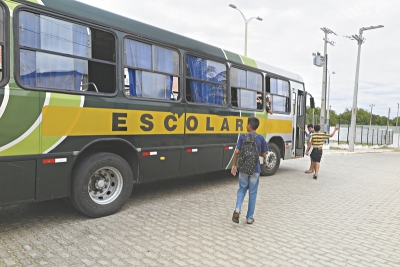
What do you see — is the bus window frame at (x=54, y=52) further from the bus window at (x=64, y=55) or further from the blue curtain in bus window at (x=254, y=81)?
the blue curtain in bus window at (x=254, y=81)

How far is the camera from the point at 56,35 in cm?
468

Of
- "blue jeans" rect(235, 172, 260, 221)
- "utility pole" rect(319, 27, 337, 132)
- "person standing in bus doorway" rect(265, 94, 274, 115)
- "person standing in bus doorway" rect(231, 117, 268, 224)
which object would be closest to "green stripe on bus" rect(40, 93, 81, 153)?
"person standing in bus doorway" rect(231, 117, 268, 224)

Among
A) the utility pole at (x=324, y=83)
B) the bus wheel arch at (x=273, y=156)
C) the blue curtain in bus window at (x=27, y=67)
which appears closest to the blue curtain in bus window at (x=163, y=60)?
the blue curtain in bus window at (x=27, y=67)

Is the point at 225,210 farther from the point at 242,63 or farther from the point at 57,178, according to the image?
the point at 242,63

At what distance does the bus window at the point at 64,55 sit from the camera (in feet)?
14.4

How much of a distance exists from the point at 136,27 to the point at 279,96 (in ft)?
17.7

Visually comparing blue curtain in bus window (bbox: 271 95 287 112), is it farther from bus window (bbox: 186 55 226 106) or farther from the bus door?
bus window (bbox: 186 55 226 106)

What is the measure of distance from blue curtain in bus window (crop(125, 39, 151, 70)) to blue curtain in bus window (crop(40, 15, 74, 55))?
978mm

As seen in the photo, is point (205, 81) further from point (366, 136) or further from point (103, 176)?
point (366, 136)

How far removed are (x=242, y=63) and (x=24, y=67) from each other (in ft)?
17.2

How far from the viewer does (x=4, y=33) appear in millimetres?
4148

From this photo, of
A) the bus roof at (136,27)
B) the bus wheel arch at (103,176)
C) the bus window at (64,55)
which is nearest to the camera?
the bus window at (64,55)

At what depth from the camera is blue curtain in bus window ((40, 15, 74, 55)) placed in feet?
14.9

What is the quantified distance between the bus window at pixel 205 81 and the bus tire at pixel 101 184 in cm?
209
